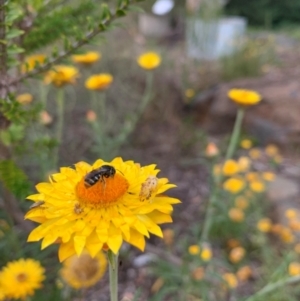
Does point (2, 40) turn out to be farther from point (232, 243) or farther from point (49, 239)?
point (232, 243)

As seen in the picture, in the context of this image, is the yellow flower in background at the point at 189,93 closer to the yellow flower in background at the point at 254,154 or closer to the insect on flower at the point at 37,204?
the yellow flower in background at the point at 254,154

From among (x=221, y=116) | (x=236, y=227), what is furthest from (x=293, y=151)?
(x=236, y=227)

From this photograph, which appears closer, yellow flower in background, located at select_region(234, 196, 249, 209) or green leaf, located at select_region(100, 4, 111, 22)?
green leaf, located at select_region(100, 4, 111, 22)

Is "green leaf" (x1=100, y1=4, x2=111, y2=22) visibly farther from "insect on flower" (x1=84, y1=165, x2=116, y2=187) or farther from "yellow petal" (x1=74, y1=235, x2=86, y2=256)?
"yellow petal" (x1=74, y1=235, x2=86, y2=256)

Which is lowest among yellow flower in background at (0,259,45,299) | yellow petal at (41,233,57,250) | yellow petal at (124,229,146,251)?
yellow flower in background at (0,259,45,299)

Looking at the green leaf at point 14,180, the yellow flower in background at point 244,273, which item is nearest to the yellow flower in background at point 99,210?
the green leaf at point 14,180

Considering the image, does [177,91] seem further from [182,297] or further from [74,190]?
[74,190]

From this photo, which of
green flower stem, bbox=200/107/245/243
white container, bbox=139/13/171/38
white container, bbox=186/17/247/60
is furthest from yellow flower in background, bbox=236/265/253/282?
white container, bbox=139/13/171/38

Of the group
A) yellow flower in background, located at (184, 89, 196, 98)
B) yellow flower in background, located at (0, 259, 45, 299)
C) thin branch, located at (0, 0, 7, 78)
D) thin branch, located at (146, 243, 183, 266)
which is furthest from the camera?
yellow flower in background, located at (184, 89, 196, 98)
